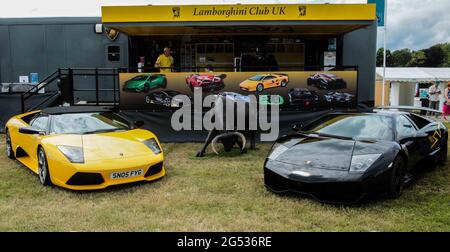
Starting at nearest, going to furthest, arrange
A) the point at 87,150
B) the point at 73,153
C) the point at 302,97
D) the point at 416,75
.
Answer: the point at 73,153 < the point at 87,150 < the point at 302,97 < the point at 416,75

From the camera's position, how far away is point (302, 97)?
10906mm

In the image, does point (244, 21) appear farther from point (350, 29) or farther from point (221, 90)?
point (350, 29)

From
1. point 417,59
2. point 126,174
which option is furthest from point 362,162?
point 417,59

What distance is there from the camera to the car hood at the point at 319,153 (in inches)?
215

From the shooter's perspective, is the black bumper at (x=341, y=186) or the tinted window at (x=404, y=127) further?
the tinted window at (x=404, y=127)

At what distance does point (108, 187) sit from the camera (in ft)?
20.7

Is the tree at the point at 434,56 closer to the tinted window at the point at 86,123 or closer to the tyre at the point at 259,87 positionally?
the tyre at the point at 259,87

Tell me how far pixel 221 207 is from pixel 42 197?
263 centimetres

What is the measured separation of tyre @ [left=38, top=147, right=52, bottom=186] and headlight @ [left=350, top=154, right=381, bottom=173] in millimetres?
4484

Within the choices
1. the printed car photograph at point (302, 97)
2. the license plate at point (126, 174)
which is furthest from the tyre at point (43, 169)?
the printed car photograph at point (302, 97)

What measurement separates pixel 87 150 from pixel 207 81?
5.08 meters

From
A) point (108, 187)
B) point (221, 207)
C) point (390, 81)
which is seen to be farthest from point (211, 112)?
point (390, 81)

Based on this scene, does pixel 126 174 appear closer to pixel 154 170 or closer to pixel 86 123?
pixel 154 170

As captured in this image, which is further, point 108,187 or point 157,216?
point 108,187
